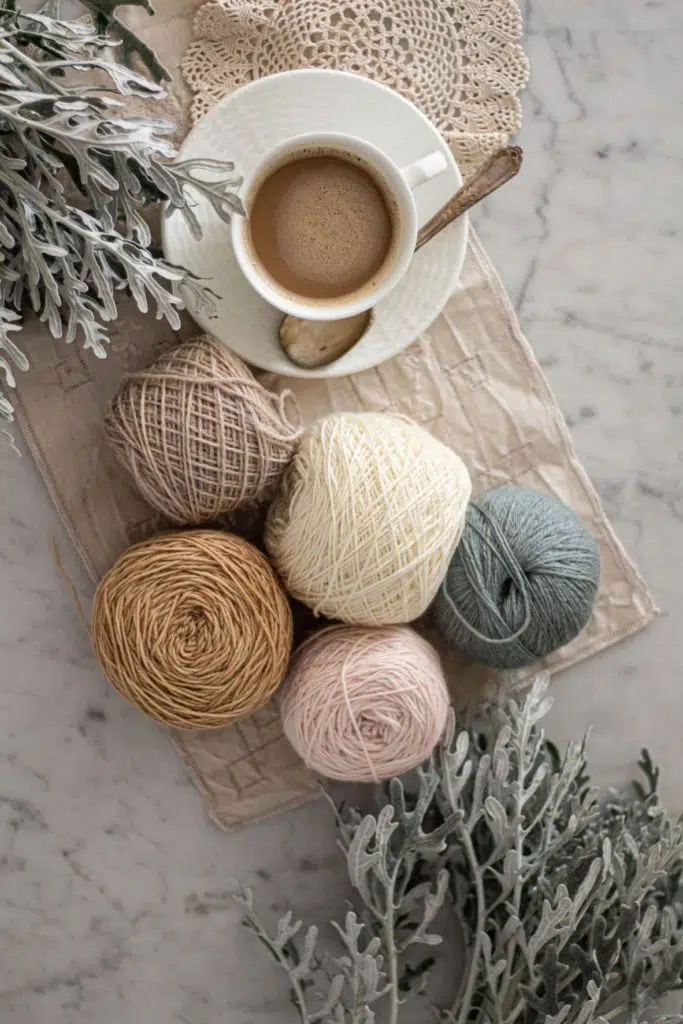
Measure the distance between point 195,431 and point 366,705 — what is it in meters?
0.30

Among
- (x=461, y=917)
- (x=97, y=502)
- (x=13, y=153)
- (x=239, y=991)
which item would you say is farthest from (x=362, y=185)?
(x=239, y=991)

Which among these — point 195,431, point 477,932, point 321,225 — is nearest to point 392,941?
point 477,932

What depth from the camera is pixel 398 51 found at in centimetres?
91

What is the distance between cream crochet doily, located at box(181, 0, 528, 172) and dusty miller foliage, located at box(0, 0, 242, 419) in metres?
0.11

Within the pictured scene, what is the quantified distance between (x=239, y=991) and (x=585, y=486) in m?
0.69

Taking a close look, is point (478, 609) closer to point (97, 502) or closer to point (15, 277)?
point (97, 502)

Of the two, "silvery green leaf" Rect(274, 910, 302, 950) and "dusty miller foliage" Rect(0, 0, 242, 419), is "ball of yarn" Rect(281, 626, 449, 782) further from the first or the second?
"dusty miller foliage" Rect(0, 0, 242, 419)

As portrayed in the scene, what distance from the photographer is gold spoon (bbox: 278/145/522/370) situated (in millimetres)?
856

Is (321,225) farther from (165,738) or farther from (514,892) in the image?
(514,892)

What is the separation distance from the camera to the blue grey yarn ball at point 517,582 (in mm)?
865

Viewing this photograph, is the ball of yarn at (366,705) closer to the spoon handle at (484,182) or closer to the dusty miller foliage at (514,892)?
the dusty miller foliage at (514,892)

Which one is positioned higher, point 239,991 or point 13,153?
point 13,153

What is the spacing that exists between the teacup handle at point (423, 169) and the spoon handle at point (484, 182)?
42 millimetres

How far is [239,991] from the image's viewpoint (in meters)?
1.00
